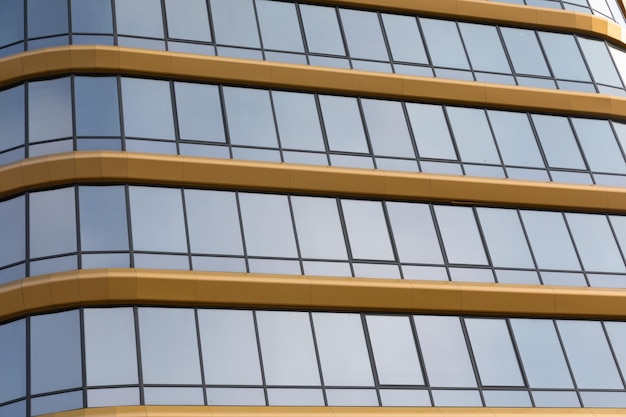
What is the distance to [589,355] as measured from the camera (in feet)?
97.3

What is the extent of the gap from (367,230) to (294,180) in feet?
7.36

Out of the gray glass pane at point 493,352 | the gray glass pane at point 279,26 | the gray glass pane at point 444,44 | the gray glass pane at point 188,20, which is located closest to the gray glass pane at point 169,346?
the gray glass pane at point 493,352

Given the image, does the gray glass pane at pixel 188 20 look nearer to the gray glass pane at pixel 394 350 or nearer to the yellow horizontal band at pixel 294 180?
the yellow horizontal band at pixel 294 180

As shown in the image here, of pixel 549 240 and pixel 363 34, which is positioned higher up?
pixel 363 34

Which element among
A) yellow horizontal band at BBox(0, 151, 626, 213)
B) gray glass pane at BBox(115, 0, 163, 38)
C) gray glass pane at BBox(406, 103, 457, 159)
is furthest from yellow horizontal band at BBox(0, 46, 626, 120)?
yellow horizontal band at BBox(0, 151, 626, 213)

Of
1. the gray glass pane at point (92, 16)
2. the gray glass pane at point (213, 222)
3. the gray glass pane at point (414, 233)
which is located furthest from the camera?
the gray glass pane at point (92, 16)

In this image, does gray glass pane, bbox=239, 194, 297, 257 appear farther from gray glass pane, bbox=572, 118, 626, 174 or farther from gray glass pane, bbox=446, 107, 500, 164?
gray glass pane, bbox=572, 118, 626, 174

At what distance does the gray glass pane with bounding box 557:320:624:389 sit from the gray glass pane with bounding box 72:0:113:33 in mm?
14016

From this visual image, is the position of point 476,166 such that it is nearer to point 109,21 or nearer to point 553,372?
point 553,372

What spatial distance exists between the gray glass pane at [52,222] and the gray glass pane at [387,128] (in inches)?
329

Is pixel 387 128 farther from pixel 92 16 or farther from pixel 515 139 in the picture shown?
pixel 92 16

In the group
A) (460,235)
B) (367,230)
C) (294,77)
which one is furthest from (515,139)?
(294,77)

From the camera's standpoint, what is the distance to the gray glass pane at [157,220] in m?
27.4

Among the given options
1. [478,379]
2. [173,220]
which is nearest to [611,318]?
[478,379]
